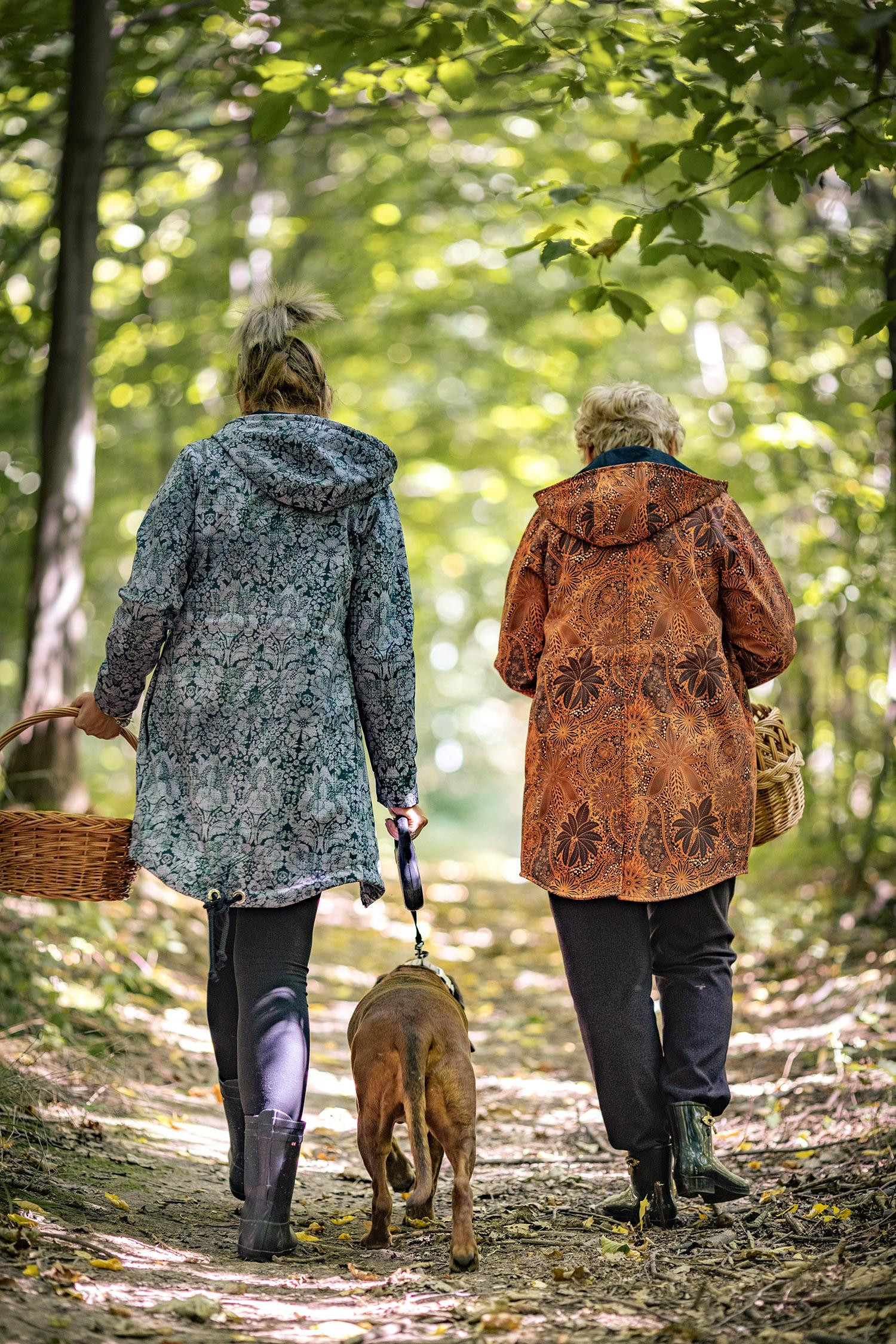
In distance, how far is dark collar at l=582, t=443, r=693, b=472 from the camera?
344 cm

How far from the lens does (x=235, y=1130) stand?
3312 millimetres

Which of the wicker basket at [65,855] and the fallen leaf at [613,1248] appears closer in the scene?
the fallen leaf at [613,1248]

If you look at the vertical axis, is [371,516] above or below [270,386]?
below

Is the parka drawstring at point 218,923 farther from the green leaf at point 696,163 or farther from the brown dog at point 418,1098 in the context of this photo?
the green leaf at point 696,163

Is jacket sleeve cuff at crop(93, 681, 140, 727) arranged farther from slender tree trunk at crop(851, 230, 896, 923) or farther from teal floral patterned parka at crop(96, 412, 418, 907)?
slender tree trunk at crop(851, 230, 896, 923)

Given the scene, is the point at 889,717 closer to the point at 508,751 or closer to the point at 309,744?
the point at 309,744

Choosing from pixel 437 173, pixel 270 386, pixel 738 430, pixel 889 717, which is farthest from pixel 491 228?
pixel 270 386

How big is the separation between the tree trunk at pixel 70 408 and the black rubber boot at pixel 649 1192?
412cm

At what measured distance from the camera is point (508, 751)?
124 ft

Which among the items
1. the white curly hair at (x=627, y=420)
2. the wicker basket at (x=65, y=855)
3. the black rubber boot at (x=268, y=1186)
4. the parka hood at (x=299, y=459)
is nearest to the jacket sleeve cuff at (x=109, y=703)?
the wicker basket at (x=65, y=855)

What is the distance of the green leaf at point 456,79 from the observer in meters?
4.50

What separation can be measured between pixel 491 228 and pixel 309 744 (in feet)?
35.6

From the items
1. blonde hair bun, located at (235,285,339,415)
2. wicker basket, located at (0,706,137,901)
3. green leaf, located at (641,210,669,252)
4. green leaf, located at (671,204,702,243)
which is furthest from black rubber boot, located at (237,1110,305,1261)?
green leaf, located at (671,204,702,243)

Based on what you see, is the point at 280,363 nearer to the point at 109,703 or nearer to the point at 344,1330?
the point at 109,703
